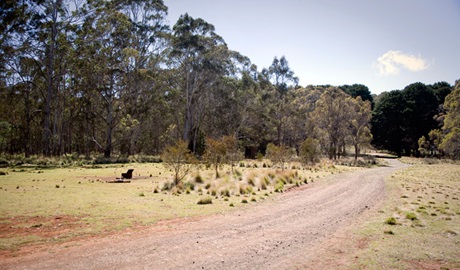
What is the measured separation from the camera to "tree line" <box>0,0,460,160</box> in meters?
31.7

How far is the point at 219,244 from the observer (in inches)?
280

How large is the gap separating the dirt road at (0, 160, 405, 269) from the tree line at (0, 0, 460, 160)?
13300mm

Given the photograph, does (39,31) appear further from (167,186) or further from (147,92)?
(167,186)

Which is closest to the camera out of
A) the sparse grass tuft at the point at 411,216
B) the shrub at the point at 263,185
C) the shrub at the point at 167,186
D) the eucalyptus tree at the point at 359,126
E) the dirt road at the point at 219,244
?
the dirt road at the point at 219,244

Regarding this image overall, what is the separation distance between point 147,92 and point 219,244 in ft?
124

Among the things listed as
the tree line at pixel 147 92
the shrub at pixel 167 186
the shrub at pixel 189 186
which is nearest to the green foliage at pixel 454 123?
the tree line at pixel 147 92

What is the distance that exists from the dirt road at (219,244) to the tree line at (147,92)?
13300 millimetres

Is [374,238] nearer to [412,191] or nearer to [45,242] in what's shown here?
[45,242]

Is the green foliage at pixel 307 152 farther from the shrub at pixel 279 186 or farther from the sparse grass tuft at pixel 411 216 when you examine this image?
the sparse grass tuft at pixel 411 216

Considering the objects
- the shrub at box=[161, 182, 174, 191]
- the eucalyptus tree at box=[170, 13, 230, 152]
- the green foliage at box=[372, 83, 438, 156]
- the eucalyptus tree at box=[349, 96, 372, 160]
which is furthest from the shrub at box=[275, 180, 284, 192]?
the green foliage at box=[372, 83, 438, 156]

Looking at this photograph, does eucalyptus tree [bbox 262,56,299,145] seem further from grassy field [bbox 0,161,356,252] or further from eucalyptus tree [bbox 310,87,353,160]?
grassy field [bbox 0,161,356,252]

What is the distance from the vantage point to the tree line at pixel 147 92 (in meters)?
31.7

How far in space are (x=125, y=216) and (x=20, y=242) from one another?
313cm

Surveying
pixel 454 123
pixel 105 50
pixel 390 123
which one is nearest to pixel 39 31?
pixel 105 50
